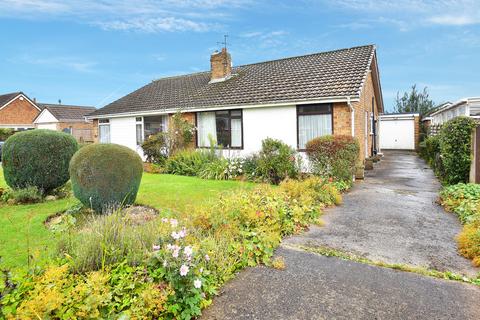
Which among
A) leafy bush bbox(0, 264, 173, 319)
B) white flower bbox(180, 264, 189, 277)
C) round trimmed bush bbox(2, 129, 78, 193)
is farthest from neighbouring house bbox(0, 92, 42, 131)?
white flower bbox(180, 264, 189, 277)

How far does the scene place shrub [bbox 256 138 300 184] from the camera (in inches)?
454

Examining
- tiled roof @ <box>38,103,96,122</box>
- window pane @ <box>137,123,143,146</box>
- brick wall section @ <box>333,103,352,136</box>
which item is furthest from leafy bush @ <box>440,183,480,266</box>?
tiled roof @ <box>38,103,96,122</box>

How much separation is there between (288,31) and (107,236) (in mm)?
12023

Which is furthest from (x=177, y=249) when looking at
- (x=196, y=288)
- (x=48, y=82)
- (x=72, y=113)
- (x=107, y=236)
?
(x=72, y=113)

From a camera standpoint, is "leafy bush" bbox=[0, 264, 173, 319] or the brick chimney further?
the brick chimney

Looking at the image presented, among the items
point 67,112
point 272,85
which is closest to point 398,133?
point 272,85

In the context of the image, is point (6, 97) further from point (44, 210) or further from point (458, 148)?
point (458, 148)

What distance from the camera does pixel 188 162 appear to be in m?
14.4

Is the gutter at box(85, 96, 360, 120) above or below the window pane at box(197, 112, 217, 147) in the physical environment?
Answer: above

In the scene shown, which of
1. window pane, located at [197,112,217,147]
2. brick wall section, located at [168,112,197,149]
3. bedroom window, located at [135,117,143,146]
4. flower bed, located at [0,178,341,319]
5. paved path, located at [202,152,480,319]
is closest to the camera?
flower bed, located at [0,178,341,319]

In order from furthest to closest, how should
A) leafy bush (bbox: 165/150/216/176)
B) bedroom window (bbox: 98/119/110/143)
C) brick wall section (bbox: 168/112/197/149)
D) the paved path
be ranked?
bedroom window (bbox: 98/119/110/143) → brick wall section (bbox: 168/112/197/149) → leafy bush (bbox: 165/150/216/176) → the paved path

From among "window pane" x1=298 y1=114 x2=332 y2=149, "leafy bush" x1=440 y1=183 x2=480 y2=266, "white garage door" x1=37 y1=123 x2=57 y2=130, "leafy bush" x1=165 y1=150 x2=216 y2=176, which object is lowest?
"leafy bush" x1=440 y1=183 x2=480 y2=266

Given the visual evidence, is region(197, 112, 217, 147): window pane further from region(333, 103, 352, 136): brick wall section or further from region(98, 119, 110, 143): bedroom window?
region(98, 119, 110, 143): bedroom window

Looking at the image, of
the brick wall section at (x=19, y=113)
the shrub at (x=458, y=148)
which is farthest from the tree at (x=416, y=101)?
the brick wall section at (x=19, y=113)
